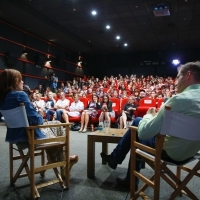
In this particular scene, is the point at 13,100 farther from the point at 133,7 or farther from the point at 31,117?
the point at 133,7

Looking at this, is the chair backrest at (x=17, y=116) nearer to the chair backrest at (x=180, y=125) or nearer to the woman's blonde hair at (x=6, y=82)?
the woman's blonde hair at (x=6, y=82)

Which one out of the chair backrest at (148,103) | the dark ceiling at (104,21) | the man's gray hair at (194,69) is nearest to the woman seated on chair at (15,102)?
the man's gray hair at (194,69)

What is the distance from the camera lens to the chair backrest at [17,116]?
1604 millimetres

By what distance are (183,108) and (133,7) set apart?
6068 mm

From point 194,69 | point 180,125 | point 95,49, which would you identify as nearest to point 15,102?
point 180,125

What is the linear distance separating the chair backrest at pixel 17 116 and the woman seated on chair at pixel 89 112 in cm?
321

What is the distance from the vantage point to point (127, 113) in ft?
16.2

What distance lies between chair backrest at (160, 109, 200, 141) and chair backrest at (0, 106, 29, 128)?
103 centimetres

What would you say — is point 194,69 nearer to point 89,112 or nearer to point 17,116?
point 17,116

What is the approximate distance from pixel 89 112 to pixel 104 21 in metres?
4.15

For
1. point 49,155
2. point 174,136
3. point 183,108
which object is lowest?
point 49,155

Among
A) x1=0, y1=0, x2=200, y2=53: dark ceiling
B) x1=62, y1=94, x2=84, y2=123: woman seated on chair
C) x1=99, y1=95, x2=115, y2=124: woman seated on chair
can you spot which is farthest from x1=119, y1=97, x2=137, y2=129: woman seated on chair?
x1=0, y1=0, x2=200, y2=53: dark ceiling

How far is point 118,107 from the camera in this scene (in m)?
5.49

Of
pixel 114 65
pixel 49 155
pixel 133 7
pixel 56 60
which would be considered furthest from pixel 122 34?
pixel 49 155
